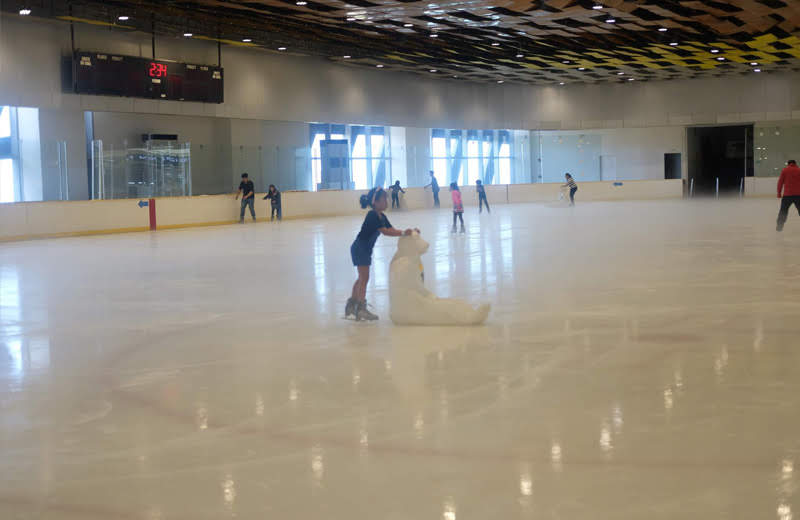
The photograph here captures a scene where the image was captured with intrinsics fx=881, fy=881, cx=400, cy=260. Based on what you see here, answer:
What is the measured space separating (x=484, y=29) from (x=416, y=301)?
17.8 meters

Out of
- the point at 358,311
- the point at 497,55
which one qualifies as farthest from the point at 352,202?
the point at 358,311

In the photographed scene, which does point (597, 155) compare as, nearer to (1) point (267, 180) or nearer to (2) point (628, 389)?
(1) point (267, 180)

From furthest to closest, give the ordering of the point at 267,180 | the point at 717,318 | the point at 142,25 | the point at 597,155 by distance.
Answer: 1. the point at 597,155
2. the point at 267,180
3. the point at 142,25
4. the point at 717,318

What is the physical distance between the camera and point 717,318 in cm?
789

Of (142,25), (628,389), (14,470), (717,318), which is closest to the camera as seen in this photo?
(14,470)

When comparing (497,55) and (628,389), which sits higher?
(497,55)

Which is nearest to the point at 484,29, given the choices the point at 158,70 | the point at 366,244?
the point at 158,70

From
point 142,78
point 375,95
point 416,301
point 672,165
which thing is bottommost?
point 416,301

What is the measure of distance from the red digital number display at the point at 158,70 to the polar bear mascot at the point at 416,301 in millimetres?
17308

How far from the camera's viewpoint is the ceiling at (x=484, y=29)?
20406 millimetres

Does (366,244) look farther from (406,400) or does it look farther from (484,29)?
(484,29)

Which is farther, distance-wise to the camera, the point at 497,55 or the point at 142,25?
the point at 497,55

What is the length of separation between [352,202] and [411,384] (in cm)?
2634

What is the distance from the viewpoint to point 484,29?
953 inches
